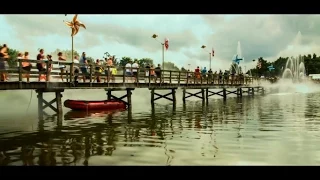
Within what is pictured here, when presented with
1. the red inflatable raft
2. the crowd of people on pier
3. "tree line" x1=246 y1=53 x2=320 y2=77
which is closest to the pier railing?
the crowd of people on pier

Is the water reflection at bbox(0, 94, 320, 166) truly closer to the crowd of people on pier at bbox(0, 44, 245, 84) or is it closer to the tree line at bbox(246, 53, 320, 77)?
the crowd of people on pier at bbox(0, 44, 245, 84)

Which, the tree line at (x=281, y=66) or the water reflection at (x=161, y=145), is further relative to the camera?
the tree line at (x=281, y=66)

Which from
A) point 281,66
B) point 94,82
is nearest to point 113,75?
point 94,82

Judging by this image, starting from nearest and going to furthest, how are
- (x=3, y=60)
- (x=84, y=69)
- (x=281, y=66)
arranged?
1. (x=3, y=60)
2. (x=84, y=69)
3. (x=281, y=66)

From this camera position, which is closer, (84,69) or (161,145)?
(161,145)

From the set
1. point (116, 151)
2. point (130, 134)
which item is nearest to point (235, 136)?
point (130, 134)

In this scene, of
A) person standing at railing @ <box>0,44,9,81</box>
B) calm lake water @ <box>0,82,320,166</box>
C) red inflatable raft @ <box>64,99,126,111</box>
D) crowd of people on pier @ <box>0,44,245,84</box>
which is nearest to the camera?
calm lake water @ <box>0,82,320,166</box>

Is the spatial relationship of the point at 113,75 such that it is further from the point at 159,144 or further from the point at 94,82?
the point at 159,144

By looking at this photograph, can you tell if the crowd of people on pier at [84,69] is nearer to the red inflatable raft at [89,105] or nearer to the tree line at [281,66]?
the red inflatable raft at [89,105]

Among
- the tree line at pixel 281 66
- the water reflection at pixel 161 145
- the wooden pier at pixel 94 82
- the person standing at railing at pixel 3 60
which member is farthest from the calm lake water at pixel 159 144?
the tree line at pixel 281 66

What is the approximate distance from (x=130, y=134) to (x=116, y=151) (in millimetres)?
3322
